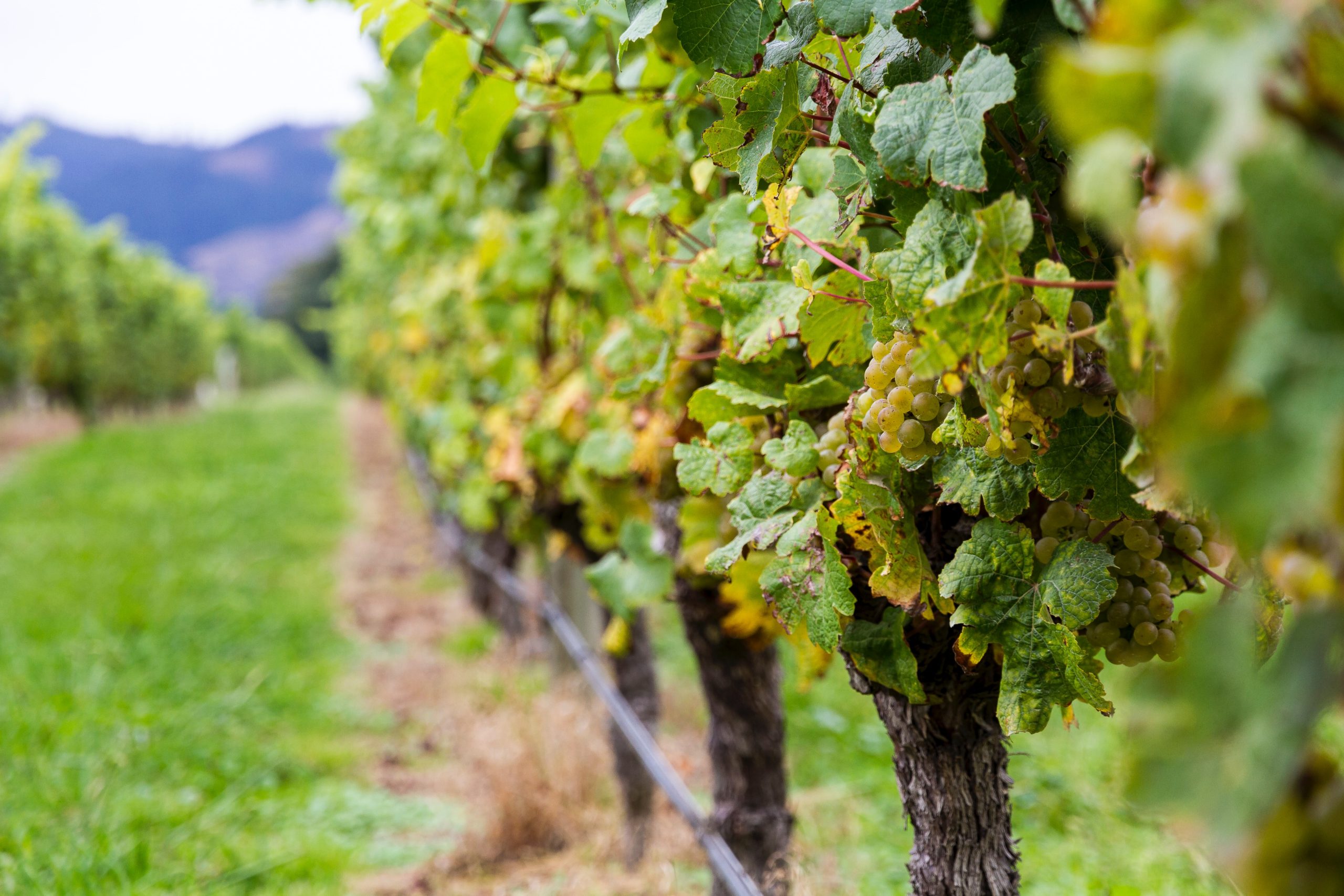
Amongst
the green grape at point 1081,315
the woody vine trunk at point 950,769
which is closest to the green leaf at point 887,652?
the woody vine trunk at point 950,769

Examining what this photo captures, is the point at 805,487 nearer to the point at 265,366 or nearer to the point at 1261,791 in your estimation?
the point at 1261,791

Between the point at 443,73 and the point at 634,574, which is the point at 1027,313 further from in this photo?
Answer: the point at 634,574

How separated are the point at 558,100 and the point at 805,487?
1350mm

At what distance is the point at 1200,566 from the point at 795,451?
47 cm

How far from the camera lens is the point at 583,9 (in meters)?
1.24

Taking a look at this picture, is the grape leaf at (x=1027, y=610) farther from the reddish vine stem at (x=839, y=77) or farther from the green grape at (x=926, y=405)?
the reddish vine stem at (x=839, y=77)

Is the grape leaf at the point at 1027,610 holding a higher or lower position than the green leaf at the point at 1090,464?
lower

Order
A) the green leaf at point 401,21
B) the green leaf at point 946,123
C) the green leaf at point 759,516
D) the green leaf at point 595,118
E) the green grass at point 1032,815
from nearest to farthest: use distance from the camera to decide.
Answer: the green leaf at point 946,123 → the green leaf at point 759,516 → the green leaf at point 401,21 → the green leaf at point 595,118 → the green grass at point 1032,815

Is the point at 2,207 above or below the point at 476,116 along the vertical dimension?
above

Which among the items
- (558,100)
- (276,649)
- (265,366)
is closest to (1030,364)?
(558,100)

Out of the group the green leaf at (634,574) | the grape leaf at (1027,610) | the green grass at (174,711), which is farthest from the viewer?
the green grass at (174,711)

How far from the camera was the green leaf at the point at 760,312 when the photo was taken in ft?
4.24

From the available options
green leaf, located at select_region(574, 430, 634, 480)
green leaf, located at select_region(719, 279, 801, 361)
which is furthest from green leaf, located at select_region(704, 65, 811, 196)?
green leaf, located at select_region(574, 430, 634, 480)

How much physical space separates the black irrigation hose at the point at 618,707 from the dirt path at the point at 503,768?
0.20 metres
